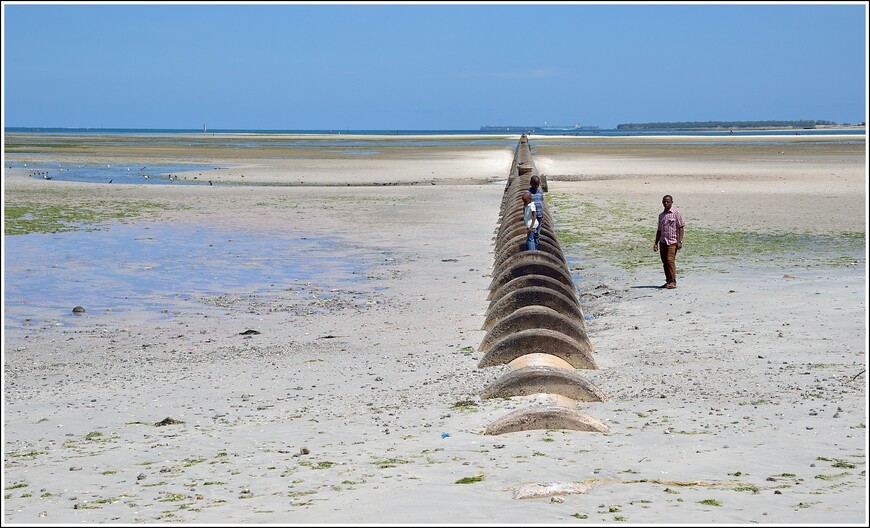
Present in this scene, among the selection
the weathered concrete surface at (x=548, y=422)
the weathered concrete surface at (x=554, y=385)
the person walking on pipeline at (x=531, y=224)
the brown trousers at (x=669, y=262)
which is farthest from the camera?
the brown trousers at (x=669, y=262)

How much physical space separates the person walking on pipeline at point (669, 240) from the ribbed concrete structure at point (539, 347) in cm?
165

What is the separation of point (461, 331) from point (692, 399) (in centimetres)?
391

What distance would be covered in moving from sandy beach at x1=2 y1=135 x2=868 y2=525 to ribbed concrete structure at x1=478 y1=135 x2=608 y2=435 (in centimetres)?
13

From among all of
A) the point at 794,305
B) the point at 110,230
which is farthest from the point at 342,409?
the point at 110,230

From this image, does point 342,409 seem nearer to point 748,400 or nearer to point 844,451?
point 748,400

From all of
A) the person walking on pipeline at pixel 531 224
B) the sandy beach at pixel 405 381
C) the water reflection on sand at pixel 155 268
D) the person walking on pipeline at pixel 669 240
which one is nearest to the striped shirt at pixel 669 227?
the person walking on pipeline at pixel 669 240

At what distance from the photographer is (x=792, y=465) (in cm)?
597

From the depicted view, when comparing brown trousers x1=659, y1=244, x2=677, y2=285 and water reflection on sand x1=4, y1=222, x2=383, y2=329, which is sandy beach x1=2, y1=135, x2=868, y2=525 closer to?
water reflection on sand x1=4, y1=222, x2=383, y2=329

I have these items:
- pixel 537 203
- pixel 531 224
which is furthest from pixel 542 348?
pixel 537 203

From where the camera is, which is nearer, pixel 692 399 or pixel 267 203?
pixel 692 399

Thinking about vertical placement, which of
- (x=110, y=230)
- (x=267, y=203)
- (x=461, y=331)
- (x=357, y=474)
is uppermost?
(x=267, y=203)

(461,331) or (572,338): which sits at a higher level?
(461,331)

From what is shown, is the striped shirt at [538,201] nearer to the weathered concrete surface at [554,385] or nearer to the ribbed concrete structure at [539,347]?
the ribbed concrete structure at [539,347]

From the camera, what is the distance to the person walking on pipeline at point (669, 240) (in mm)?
13836
